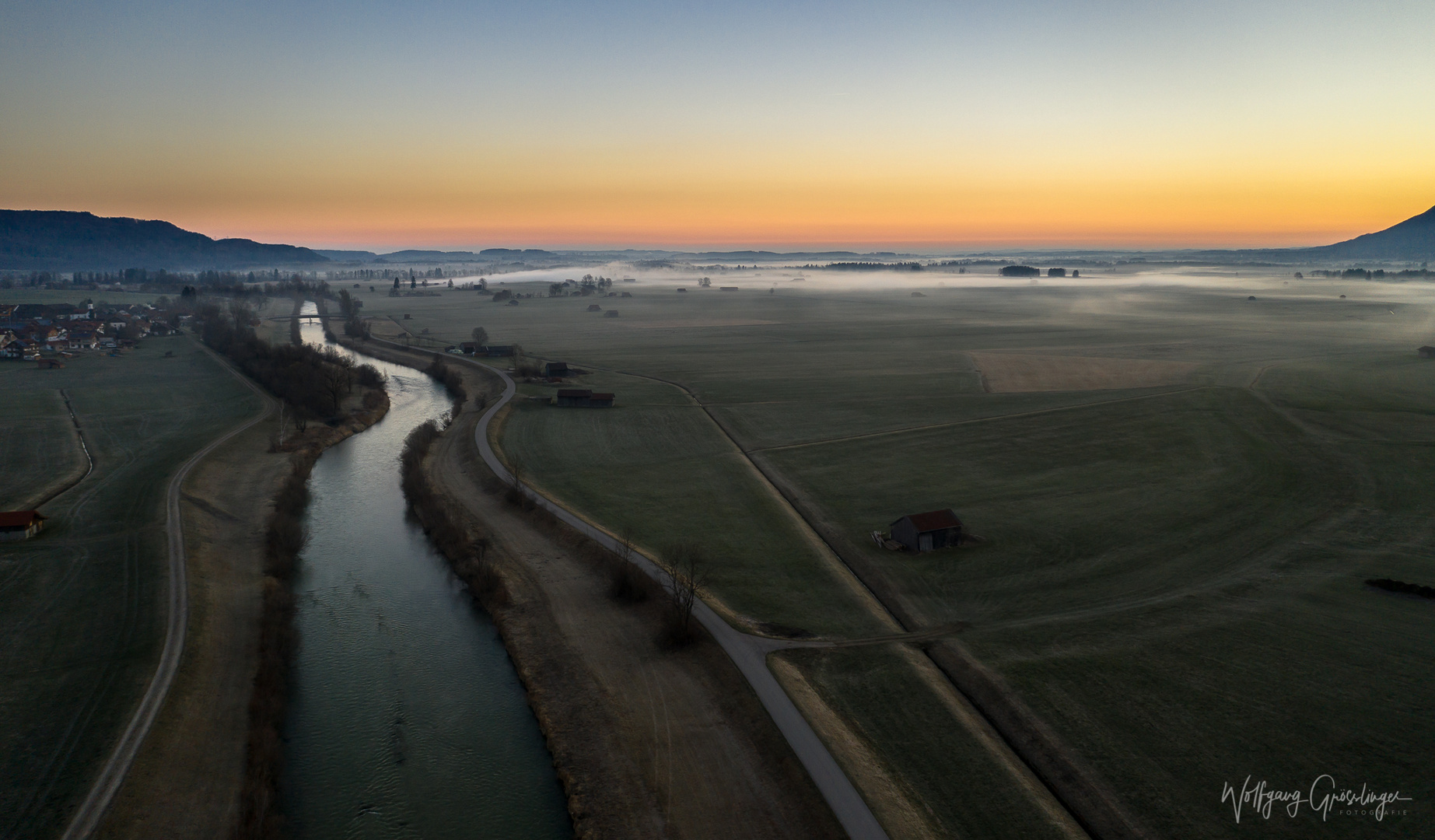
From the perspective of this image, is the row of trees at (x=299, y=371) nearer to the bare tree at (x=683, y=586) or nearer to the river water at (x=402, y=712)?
the river water at (x=402, y=712)

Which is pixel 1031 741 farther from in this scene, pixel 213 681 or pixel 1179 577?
pixel 213 681

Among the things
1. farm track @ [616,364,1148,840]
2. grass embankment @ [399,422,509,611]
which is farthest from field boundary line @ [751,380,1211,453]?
farm track @ [616,364,1148,840]

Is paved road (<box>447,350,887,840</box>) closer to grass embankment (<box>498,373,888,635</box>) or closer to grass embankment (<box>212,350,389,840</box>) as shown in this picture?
grass embankment (<box>498,373,888,635</box>)

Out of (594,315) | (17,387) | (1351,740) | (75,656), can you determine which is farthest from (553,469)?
(594,315)

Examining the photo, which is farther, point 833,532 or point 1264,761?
point 833,532

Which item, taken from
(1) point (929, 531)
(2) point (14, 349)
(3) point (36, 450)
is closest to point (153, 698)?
(1) point (929, 531)

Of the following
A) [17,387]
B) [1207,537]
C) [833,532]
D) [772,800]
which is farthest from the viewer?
[17,387]

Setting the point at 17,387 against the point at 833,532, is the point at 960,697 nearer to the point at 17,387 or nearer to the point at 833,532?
→ the point at 833,532

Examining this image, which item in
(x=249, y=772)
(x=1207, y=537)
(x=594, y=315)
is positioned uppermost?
(x=594, y=315)
